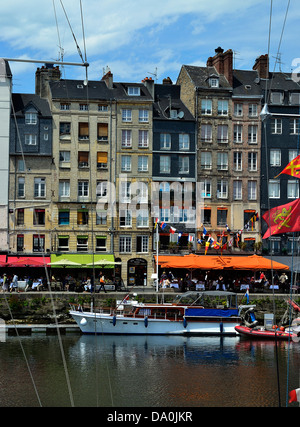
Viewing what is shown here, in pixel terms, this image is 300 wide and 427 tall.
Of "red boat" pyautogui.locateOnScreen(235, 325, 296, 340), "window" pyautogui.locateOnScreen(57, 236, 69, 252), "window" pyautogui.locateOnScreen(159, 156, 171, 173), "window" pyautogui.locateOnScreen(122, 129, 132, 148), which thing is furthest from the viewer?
"window" pyautogui.locateOnScreen(159, 156, 171, 173)

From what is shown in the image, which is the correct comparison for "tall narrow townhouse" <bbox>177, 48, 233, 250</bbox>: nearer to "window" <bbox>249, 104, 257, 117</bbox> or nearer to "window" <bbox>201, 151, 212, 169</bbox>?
"window" <bbox>201, 151, 212, 169</bbox>

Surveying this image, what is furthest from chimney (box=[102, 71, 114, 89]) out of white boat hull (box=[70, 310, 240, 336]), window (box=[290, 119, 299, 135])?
white boat hull (box=[70, 310, 240, 336])

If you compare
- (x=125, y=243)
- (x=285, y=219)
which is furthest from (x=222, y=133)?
(x=285, y=219)

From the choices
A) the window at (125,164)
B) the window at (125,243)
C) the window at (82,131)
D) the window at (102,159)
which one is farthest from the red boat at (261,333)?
the window at (82,131)

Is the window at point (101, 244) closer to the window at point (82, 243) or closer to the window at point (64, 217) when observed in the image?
the window at point (82, 243)

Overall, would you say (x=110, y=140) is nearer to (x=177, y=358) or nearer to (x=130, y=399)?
(x=177, y=358)

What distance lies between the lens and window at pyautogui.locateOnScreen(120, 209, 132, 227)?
51000 mm

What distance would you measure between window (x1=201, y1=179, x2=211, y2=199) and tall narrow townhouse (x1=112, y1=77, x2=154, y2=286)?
4719mm

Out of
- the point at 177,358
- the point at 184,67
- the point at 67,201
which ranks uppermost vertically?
the point at 184,67

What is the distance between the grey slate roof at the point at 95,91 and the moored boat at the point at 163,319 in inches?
800

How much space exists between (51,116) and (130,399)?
3333 centimetres

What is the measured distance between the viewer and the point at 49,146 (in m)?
50.9
